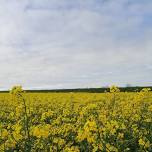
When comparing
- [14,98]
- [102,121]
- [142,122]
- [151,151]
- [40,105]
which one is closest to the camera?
[14,98]

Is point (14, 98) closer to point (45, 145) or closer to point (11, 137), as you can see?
point (11, 137)

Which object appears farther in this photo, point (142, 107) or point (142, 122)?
point (142, 107)

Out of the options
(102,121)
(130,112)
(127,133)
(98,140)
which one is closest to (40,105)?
(130,112)

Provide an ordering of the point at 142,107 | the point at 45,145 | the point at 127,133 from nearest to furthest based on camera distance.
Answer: the point at 45,145 → the point at 127,133 → the point at 142,107

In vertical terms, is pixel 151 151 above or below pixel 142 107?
below

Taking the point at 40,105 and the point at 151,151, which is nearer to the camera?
the point at 151,151

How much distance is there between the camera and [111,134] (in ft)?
29.8

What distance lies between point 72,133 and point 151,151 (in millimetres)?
2441

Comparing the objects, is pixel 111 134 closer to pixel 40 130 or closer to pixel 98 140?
pixel 98 140

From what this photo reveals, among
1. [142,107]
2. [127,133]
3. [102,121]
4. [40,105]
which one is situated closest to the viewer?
[102,121]

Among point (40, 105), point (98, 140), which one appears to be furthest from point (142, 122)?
point (40, 105)

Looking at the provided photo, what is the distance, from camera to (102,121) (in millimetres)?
9477

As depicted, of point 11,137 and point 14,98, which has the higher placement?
point 14,98

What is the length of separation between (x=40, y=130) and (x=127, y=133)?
5025 mm
